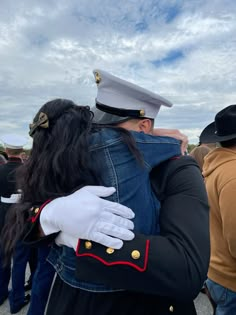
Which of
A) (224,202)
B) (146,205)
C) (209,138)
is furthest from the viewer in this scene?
(209,138)

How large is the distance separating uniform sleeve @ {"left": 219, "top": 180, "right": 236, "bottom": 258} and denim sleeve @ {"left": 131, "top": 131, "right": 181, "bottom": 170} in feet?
2.29

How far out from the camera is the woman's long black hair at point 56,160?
100 cm

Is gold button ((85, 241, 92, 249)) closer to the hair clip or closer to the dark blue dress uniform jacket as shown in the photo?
the dark blue dress uniform jacket

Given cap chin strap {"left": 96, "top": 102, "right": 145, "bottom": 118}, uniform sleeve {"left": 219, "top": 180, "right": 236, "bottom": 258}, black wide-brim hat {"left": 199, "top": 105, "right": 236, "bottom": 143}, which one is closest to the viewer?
cap chin strap {"left": 96, "top": 102, "right": 145, "bottom": 118}

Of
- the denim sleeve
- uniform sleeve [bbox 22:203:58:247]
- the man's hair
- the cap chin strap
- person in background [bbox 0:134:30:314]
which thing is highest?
the cap chin strap

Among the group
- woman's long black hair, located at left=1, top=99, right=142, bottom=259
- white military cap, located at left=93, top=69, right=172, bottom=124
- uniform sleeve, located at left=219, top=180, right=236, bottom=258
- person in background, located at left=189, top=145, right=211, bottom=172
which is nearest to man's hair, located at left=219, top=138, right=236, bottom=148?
uniform sleeve, located at left=219, top=180, right=236, bottom=258

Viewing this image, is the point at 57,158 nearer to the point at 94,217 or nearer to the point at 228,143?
the point at 94,217

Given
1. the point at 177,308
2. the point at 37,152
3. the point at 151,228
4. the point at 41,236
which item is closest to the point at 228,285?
the point at 177,308

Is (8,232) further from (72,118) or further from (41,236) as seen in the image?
(72,118)

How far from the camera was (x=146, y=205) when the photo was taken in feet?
3.25

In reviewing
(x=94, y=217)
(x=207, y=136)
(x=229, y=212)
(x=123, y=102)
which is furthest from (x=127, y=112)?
(x=207, y=136)

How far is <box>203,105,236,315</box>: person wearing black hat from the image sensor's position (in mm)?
1663

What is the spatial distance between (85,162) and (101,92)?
1.23 feet

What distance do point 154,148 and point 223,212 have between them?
83 cm
